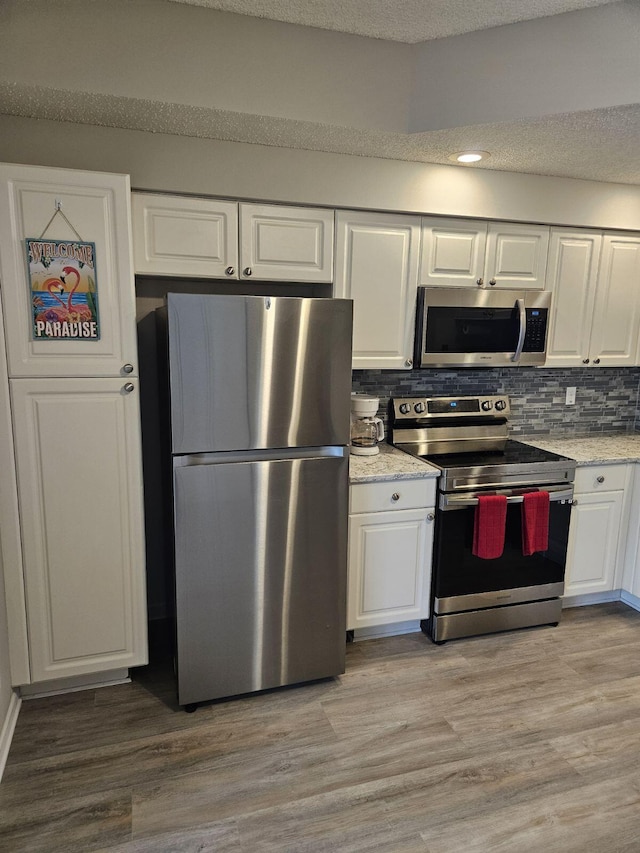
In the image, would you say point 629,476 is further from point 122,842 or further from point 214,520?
point 122,842

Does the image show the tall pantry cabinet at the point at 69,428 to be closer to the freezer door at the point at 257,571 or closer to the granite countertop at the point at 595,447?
the freezer door at the point at 257,571

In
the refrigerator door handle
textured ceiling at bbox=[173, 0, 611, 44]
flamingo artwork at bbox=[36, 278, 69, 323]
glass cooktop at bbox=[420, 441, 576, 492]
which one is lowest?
glass cooktop at bbox=[420, 441, 576, 492]

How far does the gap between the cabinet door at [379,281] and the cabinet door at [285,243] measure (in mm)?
79

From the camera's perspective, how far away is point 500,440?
10.8ft

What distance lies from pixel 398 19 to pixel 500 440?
2.14 m

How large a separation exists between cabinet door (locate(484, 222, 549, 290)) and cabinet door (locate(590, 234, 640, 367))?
16.2 inches

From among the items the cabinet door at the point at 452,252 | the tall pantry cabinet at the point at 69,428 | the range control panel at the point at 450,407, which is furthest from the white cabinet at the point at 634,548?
the tall pantry cabinet at the point at 69,428

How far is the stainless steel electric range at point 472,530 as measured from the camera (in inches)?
108

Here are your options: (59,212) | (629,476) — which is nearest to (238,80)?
(59,212)

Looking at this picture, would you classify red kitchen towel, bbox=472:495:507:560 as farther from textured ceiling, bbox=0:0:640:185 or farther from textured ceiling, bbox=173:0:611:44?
textured ceiling, bbox=173:0:611:44

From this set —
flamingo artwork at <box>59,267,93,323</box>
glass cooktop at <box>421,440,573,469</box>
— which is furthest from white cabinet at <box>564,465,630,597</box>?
flamingo artwork at <box>59,267,93,323</box>

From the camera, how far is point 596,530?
308 cm

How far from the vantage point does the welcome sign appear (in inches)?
80.5

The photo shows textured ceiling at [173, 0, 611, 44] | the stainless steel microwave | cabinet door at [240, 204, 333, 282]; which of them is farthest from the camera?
the stainless steel microwave
